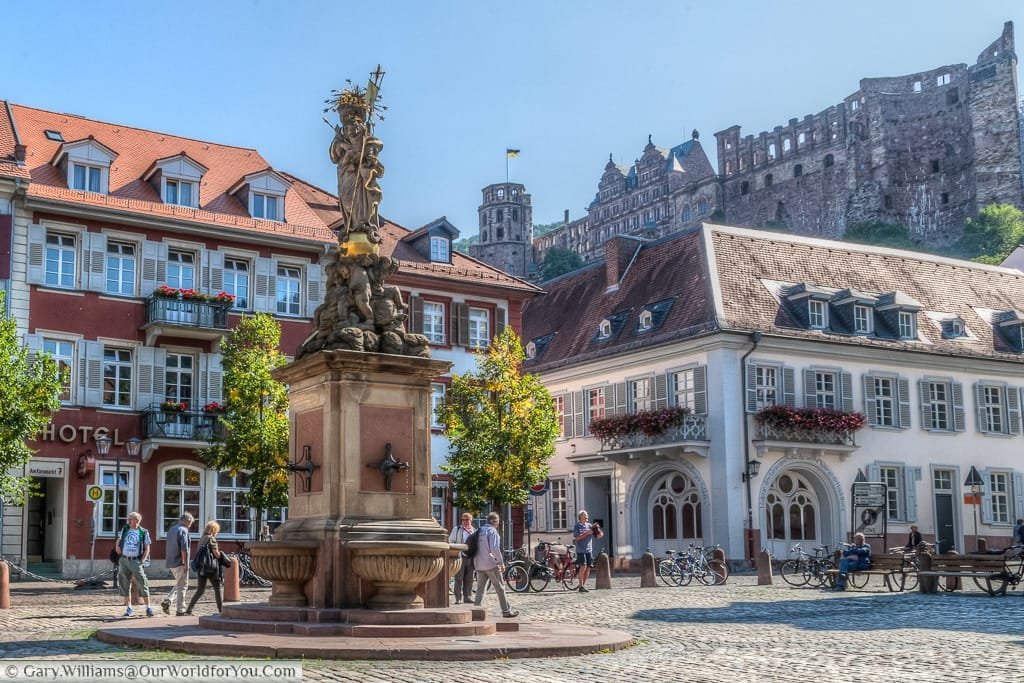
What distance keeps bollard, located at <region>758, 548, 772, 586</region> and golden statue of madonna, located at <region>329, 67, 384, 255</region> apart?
1668cm

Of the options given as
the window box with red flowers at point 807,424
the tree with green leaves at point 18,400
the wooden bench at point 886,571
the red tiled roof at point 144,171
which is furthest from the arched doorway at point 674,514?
the tree with green leaves at point 18,400

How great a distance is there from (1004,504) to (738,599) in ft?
73.2

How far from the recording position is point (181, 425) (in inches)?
1358

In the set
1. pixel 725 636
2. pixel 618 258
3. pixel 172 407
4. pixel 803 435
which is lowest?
pixel 725 636

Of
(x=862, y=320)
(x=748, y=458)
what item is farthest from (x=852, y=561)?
(x=862, y=320)

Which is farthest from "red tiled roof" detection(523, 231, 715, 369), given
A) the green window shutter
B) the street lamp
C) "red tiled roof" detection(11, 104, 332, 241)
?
the street lamp

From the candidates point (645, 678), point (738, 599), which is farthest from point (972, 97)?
point (645, 678)

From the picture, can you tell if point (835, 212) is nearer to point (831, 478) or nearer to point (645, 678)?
point (831, 478)

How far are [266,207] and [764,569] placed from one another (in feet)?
54.9

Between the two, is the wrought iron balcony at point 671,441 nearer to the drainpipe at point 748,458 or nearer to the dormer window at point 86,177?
the drainpipe at point 748,458

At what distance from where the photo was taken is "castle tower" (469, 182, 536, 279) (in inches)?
5536

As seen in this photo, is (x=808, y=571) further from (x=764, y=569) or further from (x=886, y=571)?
(x=886, y=571)

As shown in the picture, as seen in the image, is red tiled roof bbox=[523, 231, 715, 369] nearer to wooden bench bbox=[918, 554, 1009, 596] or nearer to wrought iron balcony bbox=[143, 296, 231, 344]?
wrought iron balcony bbox=[143, 296, 231, 344]

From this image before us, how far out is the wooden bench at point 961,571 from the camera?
25.0m
